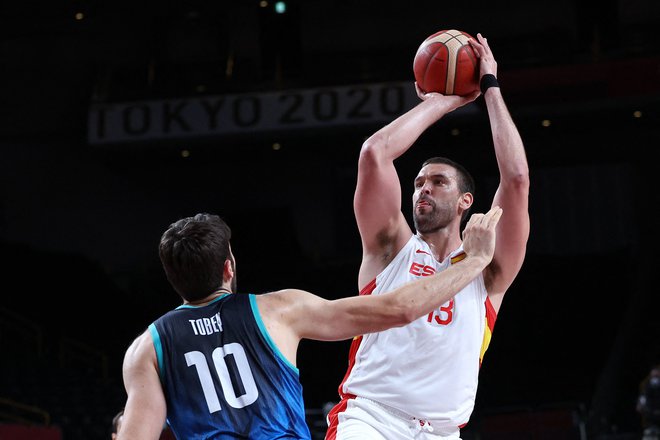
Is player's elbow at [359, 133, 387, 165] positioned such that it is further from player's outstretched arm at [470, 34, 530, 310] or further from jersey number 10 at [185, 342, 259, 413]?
jersey number 10 at [185, 342, 259, 413]

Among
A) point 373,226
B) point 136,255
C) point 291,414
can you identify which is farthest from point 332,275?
point 291,414

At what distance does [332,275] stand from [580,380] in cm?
523

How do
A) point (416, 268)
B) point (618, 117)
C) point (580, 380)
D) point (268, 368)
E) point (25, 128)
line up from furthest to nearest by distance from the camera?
point (25, 128)
point (618, 117)
point (580, 380)
point (416, 268)
point (268, 368)

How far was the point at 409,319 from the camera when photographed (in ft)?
10.4

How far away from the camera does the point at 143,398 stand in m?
3.04

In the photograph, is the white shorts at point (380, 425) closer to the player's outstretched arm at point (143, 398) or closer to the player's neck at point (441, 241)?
the player's neck at point (441, 241)

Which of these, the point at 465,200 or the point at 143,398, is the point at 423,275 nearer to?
the point at 465,200

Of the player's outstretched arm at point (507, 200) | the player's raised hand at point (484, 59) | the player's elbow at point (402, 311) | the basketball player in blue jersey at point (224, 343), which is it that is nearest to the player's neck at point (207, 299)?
the basketball player in blue jersey at point (224, 343)

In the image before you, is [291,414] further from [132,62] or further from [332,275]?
[132,62]

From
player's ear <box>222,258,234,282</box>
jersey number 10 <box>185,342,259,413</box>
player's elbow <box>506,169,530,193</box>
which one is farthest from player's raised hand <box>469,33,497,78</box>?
jersey number 10 <box>185,342,259,413</box>

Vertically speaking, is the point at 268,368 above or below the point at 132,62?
below

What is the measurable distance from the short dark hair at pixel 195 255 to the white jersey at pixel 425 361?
119 centimetres

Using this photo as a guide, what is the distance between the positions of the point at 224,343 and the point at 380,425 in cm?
120

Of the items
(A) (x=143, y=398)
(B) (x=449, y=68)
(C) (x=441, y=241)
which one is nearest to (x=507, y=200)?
(C) (x=441, y=241)
